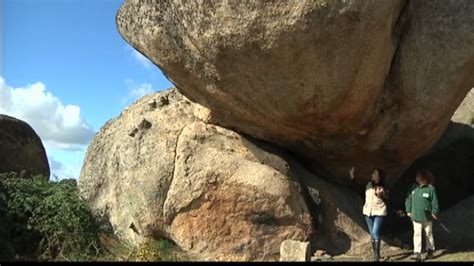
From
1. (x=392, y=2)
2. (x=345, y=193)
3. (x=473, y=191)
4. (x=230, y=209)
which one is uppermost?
(x=392, y=2)

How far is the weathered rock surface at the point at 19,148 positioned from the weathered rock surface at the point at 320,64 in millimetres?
7342

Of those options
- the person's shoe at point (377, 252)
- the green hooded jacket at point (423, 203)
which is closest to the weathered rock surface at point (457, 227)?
the green hooded jacket at point (423, 203)

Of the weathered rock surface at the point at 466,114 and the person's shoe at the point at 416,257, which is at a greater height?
the weathered rock surface at the point at 466,114

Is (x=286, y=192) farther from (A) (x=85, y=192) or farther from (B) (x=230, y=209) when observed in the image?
(A) (x=85, y=192)

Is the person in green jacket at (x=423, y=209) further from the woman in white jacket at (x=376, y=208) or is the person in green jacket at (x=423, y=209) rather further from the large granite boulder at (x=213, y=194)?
the large granite boulder at (x=213, y=194)

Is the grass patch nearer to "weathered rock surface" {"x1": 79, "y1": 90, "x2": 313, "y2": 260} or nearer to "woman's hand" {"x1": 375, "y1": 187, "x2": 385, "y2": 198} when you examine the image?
"weathered rock surface" {"x1": 79, "y1": 90, "x2": 313, "y2": 260}

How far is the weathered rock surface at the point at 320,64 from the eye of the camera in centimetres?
811

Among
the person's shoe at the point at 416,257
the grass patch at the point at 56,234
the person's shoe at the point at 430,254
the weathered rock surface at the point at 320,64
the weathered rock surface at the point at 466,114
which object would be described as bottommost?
the grass patch at the point at 56,234

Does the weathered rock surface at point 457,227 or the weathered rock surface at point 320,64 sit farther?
the weathered rock surface at point 457,227

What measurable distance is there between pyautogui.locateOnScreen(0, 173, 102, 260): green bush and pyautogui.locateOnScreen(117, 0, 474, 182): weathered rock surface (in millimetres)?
2661

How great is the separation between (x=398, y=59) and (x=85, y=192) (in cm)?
621

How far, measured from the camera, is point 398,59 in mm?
9367

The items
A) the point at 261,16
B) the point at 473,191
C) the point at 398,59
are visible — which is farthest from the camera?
the point at 473,191
